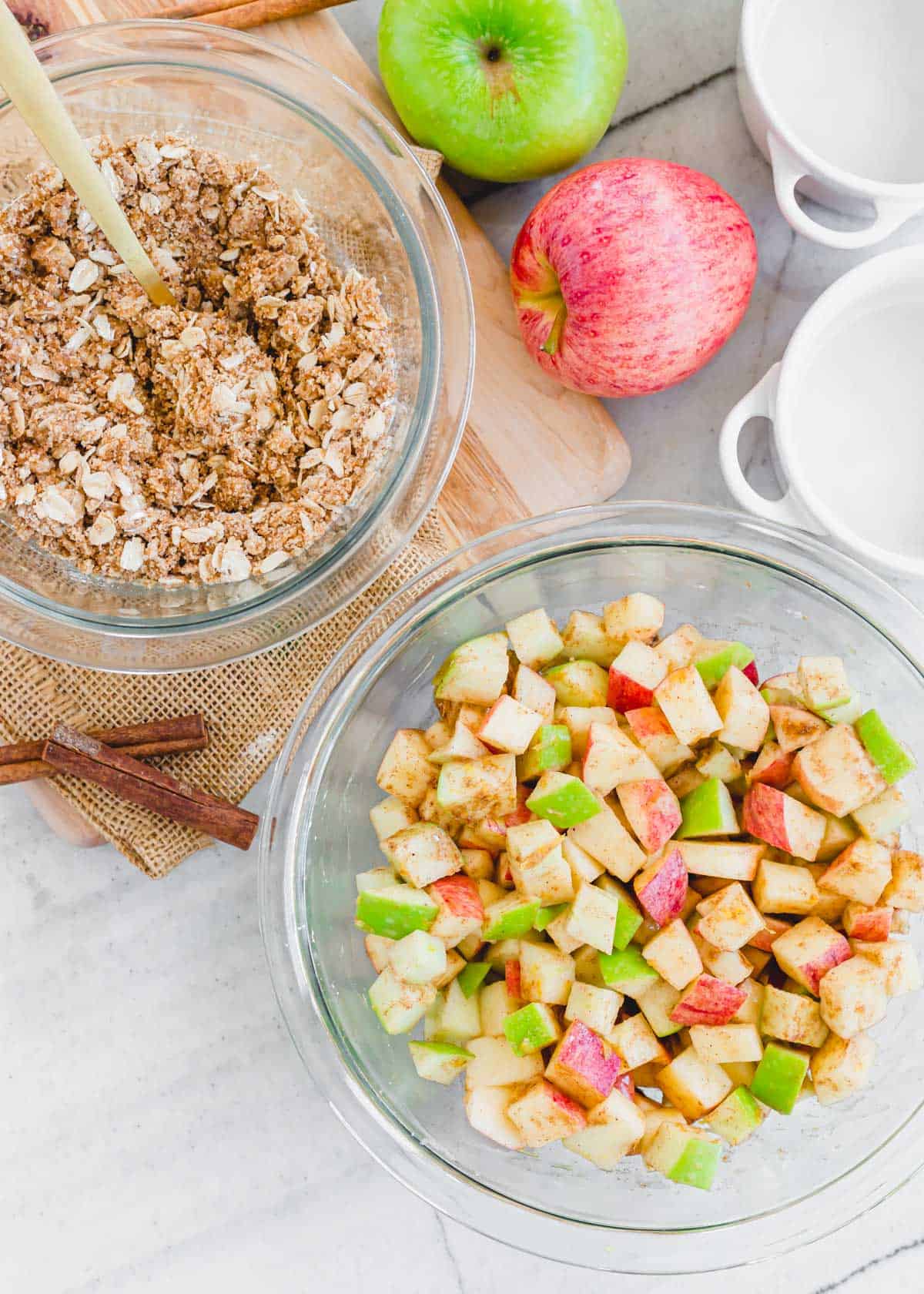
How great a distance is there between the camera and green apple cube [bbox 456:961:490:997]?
3.65ft

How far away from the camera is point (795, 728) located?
1.09 m

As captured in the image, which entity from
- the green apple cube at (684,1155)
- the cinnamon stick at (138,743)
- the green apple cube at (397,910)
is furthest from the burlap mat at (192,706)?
the green apple cube at (684,1155)

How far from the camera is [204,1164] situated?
4.58 ft

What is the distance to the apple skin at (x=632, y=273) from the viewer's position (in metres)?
1.20

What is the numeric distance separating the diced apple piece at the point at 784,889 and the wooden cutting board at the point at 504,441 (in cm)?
52

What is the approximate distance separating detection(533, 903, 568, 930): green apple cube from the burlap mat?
41 cm

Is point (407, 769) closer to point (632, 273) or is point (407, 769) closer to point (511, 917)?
point (511, 917)

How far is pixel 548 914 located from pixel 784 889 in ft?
0.78

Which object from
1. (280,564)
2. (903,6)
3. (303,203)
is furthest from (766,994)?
(903,6)

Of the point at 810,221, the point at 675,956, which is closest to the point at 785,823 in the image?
the point at 675,956

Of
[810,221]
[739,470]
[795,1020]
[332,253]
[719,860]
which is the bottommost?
[795,1020]

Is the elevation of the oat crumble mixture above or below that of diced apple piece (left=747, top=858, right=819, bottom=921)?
above

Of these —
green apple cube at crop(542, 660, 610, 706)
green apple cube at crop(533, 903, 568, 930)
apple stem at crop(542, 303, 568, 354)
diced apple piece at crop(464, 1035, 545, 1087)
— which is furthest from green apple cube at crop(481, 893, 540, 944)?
apple stem at crop(542, 303, 568, 354)

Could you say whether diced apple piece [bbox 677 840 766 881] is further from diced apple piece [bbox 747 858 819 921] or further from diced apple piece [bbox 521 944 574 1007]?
diced apple piece [bbox 521 944 574 1007]
